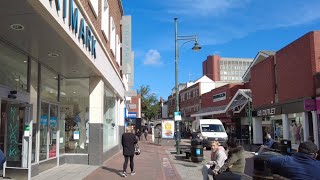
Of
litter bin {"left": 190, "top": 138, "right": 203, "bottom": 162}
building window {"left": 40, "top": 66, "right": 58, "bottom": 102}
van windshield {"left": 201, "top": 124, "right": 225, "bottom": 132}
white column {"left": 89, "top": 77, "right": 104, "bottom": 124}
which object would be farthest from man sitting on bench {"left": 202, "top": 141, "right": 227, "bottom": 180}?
van windshield {"left": 201, "top": 124, "right": 225, "bottom": 132}

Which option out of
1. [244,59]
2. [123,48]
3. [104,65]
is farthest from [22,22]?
[244,59]

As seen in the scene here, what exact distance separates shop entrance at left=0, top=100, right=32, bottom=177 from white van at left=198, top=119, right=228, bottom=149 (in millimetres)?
20660

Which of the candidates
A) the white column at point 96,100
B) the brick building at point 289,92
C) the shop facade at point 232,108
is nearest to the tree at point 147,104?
the shop facade at point 232,108

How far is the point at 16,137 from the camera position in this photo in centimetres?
1186

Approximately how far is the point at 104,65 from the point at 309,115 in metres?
17.1

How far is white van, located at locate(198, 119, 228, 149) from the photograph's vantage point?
3188 cm

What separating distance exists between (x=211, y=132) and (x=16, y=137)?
77.1 feet

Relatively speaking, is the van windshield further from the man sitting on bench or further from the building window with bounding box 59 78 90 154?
the man sitting on bench

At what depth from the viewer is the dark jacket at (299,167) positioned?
472cm

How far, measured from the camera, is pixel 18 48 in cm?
1145

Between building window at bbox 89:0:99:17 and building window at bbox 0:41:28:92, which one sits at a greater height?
building window at bbox 89:0:99:17

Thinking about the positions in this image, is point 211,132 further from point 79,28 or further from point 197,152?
point 79,28

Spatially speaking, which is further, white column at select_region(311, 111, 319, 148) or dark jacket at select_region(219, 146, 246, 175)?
white column at select_region(311, 111, 319, 148)

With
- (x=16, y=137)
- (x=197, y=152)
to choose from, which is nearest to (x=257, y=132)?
(x=197, y=152)
